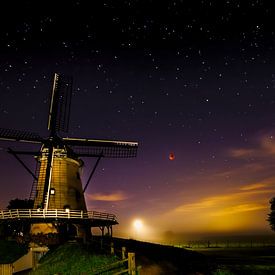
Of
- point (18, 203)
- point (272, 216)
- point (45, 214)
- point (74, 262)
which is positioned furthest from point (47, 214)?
point (272, 216)

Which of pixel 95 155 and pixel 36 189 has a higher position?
pixel 95 155

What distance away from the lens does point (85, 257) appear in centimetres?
2511

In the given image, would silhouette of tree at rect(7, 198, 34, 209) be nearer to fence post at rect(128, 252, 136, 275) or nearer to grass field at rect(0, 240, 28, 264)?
grass field at rect(0, 240, 28, 264)

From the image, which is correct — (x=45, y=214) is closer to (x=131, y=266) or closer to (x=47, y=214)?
(x=47, y=214)

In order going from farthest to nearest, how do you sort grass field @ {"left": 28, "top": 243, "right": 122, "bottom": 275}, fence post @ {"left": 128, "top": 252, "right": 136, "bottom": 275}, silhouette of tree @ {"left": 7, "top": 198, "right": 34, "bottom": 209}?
silhouette of tree @ {"left": 7, "top": 198, "right": 34, "bottom": 209}
grass field @ {"left": 28, "top": 243, "right": 122, "bottom": 275}
fence post @ {"left": 128, "top": 252, "right": 136, "bottom": 275}

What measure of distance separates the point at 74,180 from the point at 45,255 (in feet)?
29.5

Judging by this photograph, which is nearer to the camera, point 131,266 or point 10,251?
point 131,266

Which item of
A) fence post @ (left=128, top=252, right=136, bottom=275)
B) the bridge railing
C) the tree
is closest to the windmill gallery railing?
the bridge railing

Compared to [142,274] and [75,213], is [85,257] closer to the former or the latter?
[142,274]

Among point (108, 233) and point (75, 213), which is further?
point (108, 233)

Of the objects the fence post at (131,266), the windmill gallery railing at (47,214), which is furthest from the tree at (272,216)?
the fence post at (131,266)

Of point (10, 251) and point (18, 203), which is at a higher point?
point (18, 203)

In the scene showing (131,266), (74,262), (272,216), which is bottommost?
(131,266)

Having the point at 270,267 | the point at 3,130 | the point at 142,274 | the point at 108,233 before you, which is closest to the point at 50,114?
the point at 3,130
